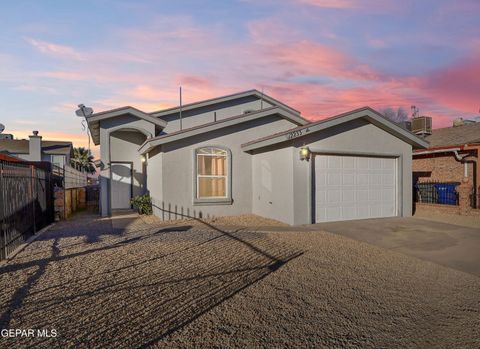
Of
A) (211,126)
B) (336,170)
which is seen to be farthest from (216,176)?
(336,170)

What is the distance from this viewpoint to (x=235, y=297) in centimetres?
428

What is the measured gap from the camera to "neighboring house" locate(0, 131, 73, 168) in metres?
33.2

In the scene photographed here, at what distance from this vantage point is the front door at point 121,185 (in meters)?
15.2

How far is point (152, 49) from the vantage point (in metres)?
11.5

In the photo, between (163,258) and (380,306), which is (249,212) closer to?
(163,258)

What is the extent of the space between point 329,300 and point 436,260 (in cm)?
344

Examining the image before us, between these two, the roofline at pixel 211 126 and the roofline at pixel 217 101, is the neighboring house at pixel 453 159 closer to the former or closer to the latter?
the roofline at pixel 211 126

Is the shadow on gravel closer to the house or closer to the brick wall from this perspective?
the house

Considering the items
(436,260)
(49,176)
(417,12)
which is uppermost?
(417,12)

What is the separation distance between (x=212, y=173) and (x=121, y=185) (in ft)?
19.5

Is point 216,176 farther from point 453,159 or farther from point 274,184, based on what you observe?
point 453,159

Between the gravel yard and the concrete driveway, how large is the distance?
0.66 m

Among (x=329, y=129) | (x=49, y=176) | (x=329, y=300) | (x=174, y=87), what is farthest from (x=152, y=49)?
(x=329, y=300)

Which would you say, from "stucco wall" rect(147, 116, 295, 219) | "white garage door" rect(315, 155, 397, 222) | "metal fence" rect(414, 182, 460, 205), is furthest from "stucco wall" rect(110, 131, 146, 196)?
"metal fence" rect(414, 182, 460, 205)
